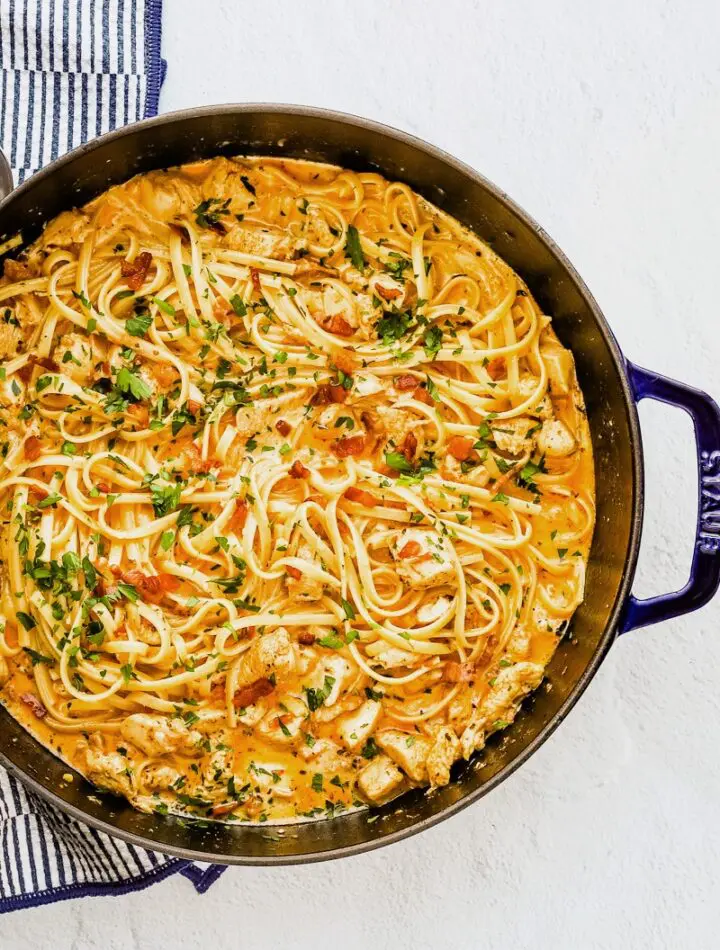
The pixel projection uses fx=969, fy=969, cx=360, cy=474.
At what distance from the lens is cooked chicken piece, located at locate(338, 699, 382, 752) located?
4848 mm

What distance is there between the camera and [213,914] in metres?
5.30

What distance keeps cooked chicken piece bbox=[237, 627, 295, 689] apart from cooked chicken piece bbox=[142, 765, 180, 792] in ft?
1.82

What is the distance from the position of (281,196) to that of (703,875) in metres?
4.40

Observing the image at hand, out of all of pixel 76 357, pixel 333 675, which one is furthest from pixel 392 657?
pixel 76 357

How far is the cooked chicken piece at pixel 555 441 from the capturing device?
4.94 meters

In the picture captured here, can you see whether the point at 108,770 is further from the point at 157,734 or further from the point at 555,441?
the point at 555,441

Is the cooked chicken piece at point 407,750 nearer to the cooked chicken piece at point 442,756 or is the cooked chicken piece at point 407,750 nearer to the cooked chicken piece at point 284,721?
the cooked chicken piece at point 442,756

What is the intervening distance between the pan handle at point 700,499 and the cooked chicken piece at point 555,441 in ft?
1.70

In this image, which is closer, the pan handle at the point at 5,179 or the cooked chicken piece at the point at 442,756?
the cooked chicken piece at the point at 442,756

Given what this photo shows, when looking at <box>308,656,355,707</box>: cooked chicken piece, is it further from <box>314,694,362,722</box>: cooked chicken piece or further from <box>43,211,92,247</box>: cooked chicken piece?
<box>43,211,92,247</box>: cooked chicken piece

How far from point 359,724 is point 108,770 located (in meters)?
1.24

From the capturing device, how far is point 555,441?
4.93 meters

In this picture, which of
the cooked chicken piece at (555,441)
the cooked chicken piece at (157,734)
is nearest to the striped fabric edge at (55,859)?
the cooked chicken piece at (157,734)

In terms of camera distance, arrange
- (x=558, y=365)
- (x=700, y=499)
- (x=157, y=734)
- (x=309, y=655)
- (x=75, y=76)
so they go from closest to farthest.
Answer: (x=700, y=499)
(x=157, y=734)
(x=309, y=655)
(x=558, y=365)
(x=75, y=76)
